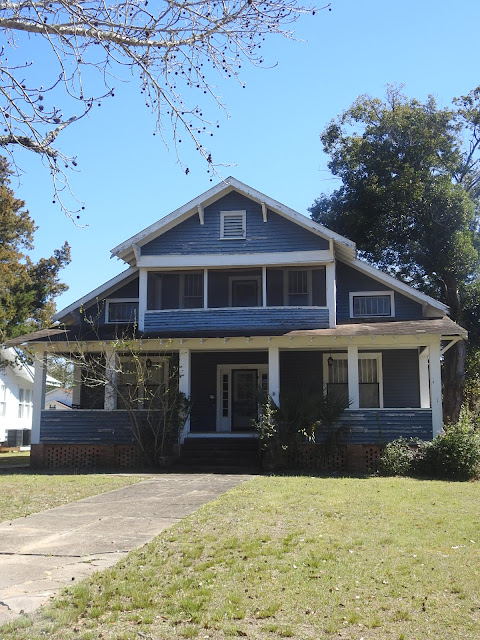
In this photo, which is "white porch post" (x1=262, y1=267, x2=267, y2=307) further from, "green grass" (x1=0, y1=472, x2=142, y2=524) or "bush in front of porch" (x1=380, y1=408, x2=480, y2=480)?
"green grass" (x1=0, y1=472, x2=142, y2=524)

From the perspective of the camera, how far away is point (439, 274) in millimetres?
27969

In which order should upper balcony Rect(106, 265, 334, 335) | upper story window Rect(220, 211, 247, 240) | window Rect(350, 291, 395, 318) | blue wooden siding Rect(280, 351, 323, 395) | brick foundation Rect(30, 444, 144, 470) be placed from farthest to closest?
window Rect(350, 291, 395, 318), blue wooden siding Rect(280, 351, 323, 395), upper story window Rect(220, 211, 247, 240), upper balcony Rect(106, 265, 334, 335), brick foundation Rect(30, 444, 144, 470)

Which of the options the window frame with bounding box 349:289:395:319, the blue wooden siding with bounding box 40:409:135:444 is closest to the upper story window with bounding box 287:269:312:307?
the window frame with bounding box 349:289:395:319

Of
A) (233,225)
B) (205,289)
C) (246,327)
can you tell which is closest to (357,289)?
(246,327)

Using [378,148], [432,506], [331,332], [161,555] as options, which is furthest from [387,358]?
[161,555]

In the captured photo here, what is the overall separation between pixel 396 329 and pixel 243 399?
5.99 meters

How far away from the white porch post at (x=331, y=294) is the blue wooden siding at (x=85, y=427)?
20.9ft

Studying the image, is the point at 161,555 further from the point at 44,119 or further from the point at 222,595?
the point at 44,119

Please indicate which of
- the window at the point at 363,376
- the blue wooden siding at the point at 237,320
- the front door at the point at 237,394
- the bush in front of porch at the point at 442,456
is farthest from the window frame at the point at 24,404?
the bush in front of porch at the point at 442,456

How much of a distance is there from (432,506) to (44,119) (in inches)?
318

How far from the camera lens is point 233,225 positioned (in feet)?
66.2

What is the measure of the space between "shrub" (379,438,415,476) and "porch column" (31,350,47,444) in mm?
9497

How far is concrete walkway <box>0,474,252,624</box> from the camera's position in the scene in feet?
19.8

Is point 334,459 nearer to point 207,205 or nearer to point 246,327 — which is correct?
point 246,327
